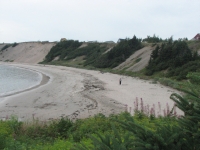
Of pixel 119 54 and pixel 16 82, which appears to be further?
pixel 119 54

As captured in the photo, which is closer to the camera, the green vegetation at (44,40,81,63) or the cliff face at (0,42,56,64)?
the green vegetation at (44,40,81,63)

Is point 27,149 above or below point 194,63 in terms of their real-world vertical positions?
below

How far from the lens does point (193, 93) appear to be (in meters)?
3.49

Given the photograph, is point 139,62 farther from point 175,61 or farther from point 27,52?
point 27,52

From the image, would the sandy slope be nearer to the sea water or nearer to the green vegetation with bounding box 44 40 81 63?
the sea water

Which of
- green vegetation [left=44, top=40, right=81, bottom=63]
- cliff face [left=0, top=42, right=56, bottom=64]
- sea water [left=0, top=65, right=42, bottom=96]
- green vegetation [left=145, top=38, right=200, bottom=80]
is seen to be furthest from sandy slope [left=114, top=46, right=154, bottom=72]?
cliff face [left=0, top=42, right=56, bottom=64]

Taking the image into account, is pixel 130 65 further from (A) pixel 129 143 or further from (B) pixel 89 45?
(A) pixel 129 143

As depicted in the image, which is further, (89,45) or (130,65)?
(89,45)

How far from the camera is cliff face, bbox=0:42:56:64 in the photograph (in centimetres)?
10196

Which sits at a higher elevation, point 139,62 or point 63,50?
point 63,50

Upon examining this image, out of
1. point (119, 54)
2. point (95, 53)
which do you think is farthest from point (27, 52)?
point (119, 54)

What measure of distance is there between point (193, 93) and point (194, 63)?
111ft

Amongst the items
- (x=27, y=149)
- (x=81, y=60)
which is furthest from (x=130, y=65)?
(x=27, y=149)

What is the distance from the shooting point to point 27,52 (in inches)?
4461
